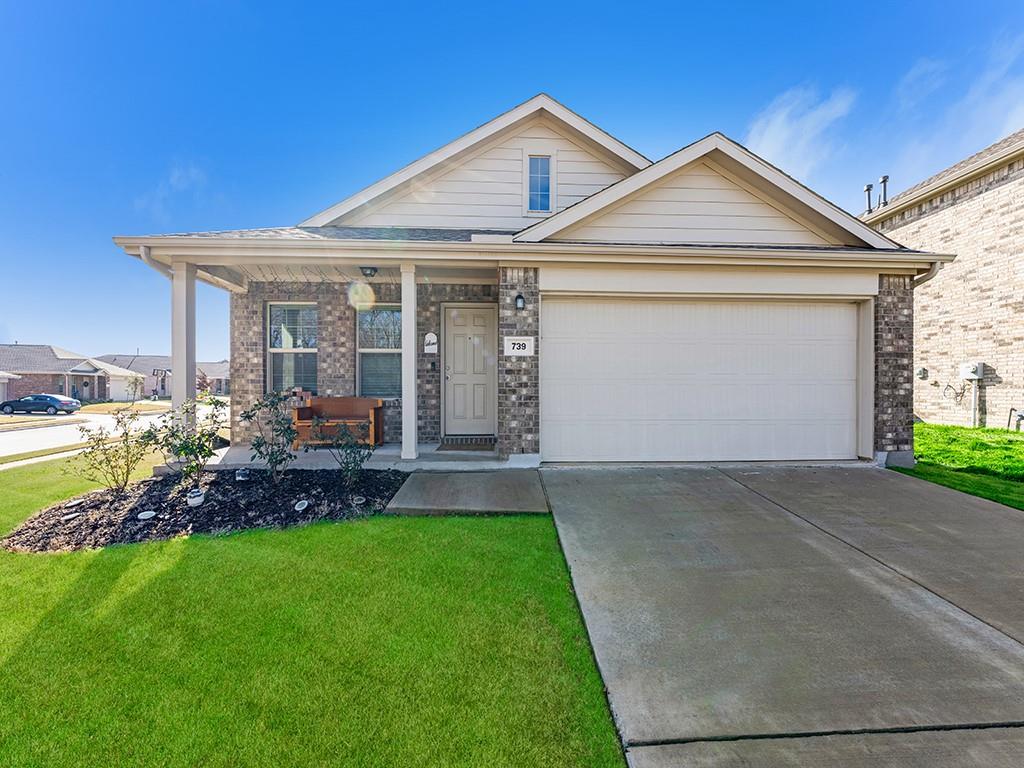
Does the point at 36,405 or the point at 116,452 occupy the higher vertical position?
the point at 116,452

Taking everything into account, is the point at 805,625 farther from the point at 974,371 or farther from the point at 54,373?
the point at 54,373

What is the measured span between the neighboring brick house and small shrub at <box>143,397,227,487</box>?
49.6 feet

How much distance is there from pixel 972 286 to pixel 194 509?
16137 mm

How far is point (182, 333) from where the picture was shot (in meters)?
5.91

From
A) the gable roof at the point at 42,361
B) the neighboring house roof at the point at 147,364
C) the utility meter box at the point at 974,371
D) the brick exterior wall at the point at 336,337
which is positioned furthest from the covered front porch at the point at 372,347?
the neighboring house roof at the point at 147,364

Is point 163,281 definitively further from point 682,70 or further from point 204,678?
point 682,70

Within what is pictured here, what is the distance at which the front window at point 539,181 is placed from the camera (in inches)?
320

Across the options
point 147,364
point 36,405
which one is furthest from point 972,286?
point 147,364

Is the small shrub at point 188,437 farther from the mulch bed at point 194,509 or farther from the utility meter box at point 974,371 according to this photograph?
the utility meter box at point 974,371

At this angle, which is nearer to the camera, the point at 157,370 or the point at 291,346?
the point at 291,346

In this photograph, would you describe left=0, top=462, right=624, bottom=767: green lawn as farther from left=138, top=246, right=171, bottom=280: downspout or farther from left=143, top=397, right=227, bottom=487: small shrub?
left=138, top=246, right=171, bottom=280: downspout

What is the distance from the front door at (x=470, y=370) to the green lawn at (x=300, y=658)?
13.7 ft

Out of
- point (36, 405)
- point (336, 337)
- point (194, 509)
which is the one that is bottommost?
point (36, 405)

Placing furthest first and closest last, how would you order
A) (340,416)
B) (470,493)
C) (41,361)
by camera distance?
(41,361), (340,416), (470,493)
